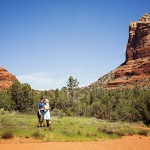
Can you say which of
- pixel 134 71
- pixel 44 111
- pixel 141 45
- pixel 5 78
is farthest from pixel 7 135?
pixel 141 45

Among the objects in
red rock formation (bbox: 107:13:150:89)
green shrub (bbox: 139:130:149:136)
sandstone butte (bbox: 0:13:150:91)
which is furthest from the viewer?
red rock formation (bbox: 107:13:150:89)

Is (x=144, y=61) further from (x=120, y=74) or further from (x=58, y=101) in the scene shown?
(x=58, y=101)

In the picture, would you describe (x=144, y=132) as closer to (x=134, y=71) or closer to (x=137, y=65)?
(x=134, y=71)

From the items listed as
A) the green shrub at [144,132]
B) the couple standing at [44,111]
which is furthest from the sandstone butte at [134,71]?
the couple standing at [44,111]

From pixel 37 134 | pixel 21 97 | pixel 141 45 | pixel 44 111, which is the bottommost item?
pixel 37 134

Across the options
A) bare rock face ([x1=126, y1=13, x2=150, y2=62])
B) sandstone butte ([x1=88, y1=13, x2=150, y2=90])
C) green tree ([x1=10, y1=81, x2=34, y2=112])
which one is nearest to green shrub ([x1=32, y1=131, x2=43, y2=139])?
green tree ([x1=10, y1=81, x2=34, y2=112])

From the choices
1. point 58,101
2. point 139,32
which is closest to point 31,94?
point 58,101

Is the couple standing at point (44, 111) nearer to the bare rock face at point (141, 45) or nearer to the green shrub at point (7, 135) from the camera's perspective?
the green shrub at point (7, 135)

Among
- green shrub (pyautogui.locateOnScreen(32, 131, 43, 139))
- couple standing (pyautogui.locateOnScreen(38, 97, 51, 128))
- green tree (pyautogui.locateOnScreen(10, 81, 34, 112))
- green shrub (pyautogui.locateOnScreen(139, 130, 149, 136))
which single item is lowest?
green shrub (pyautogui.locateOnScreen(139, 130, 149, 136))

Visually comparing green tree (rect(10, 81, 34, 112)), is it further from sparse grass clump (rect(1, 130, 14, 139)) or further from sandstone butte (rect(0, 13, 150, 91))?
sandstone butte (rect(0, 13, 150, 91))

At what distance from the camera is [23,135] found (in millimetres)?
15117

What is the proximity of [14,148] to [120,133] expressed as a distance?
836cm

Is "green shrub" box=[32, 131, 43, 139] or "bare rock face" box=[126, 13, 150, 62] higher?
"bare rock face" box=[126, 13, 150, 62]

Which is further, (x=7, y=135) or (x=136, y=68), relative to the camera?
(x=136, y=68)
